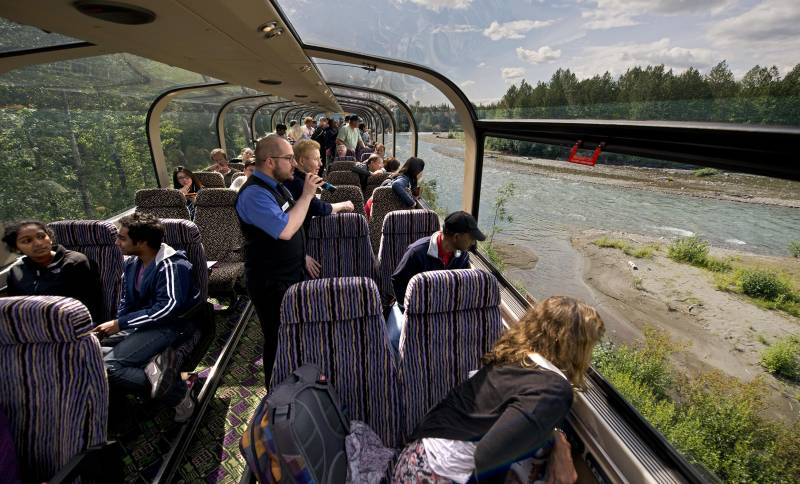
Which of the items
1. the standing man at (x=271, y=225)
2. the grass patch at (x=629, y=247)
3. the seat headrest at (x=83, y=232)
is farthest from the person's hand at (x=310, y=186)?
the grass patch at (x=629, y=247)

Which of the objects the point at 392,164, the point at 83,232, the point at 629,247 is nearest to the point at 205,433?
the point at 83,232

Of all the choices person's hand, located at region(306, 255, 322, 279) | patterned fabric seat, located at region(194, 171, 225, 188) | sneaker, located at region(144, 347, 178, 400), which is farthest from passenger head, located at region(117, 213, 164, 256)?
patterned fabric seat, located at region(194, 171, 225, 188)

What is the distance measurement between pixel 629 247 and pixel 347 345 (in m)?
25.5

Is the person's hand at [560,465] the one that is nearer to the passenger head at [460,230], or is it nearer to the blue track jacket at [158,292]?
the passenger head at [460,230]

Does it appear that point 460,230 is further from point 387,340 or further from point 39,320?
point 39,320

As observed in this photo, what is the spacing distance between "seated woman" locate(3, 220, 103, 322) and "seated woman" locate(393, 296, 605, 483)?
2.50m

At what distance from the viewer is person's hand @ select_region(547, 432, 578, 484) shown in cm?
129

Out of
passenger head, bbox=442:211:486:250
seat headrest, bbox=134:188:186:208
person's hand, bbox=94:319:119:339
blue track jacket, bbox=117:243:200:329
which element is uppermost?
passenger head, bbox=442:211:486:250

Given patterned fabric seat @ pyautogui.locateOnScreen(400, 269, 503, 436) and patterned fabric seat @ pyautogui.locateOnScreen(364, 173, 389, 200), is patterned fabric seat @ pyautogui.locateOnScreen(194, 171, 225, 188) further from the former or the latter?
patterned fabric seat @ pyautogui.locateOnScreen(400, 269, 503, 436)

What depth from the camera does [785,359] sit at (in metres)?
7.10

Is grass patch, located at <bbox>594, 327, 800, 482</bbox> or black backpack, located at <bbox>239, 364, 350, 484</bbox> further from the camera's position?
grass patch, located at <bbox>594, 327, 800, 482</bbox>

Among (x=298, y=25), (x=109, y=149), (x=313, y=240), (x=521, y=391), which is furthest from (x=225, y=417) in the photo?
(x=109, y=149)

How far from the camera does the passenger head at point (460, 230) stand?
2.10 m

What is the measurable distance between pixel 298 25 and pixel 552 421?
3077mm
